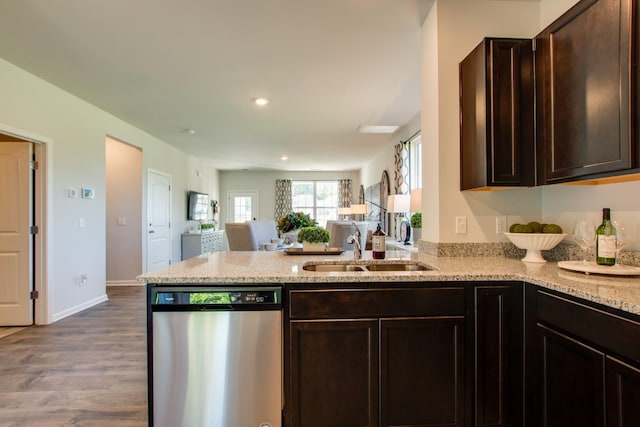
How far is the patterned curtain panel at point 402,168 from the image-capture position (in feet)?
16.7

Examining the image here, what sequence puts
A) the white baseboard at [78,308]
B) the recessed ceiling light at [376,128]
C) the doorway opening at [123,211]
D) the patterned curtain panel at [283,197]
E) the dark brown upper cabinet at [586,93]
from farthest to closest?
the patterned curtain panel at [283,197] → the doorway opening at [123,211] → the recessed ceiling light at [376,128] → the white baseboard at [78,308] → the dark brown upper cabinet at [586,93]

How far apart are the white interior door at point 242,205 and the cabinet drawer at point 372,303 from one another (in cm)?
856

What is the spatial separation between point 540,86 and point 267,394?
218 centimetres

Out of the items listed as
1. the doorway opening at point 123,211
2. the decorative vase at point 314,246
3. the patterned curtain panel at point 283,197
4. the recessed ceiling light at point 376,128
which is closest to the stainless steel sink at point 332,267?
the decorative vase at point 314,246

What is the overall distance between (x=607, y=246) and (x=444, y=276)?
76 centimetres

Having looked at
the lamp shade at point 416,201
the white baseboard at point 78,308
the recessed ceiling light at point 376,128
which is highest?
the recessed ceiling light at point 376,128

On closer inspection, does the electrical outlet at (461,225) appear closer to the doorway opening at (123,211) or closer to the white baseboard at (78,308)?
the white baseboard at (78,308)

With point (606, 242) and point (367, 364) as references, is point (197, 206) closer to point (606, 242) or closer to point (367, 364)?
point (367, 364)

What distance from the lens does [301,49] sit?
280 centimetres

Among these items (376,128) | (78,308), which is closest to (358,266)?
(376,128)

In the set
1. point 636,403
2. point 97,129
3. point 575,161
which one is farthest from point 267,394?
point 97,129

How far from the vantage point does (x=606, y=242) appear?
1558 mm

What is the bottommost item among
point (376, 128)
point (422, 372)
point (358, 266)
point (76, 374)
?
point (76, 374)

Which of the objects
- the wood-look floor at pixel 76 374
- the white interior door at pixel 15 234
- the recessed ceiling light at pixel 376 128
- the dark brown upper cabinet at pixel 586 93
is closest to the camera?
the dark brown upper cabinet at pixel 586 93
